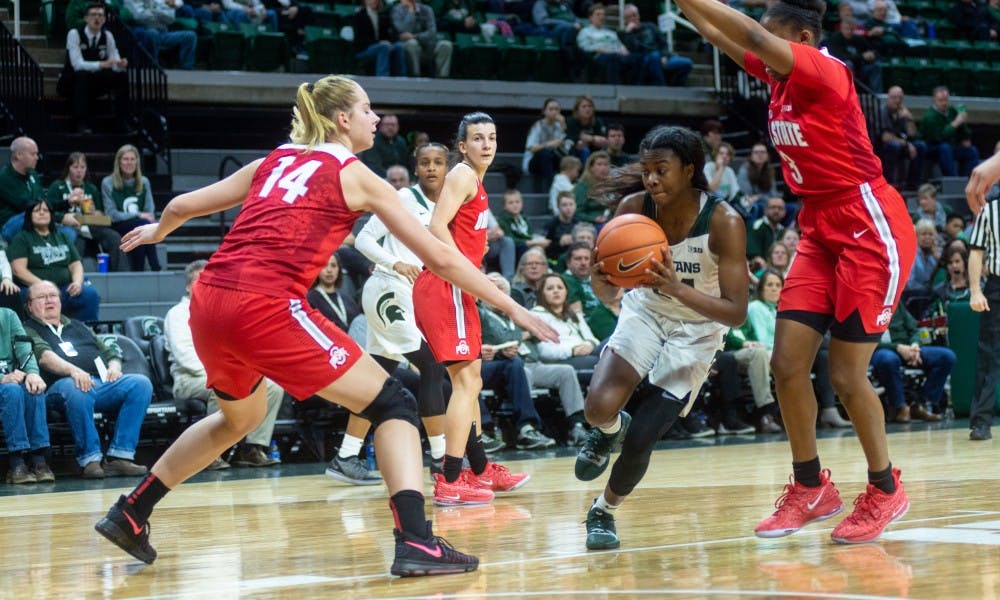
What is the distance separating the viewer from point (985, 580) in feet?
12.2

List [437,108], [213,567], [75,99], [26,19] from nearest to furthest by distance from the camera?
1. [213,567]
2. [75,99]
3. [26,19]
4. [437,108]

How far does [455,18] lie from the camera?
16125 mm

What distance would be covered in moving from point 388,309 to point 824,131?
3.43 m

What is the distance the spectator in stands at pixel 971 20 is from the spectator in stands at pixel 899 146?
5.09 m

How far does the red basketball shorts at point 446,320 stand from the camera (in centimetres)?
640

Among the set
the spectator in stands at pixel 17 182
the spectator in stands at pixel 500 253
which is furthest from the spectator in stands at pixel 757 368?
the spectator in stands at pixel 17 182

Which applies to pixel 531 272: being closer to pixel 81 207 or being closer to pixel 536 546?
pixel 81 207

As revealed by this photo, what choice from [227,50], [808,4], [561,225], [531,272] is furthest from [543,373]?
[227,50]

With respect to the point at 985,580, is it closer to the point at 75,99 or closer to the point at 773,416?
the point at 773,416

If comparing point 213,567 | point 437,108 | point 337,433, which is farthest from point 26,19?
point 213,567

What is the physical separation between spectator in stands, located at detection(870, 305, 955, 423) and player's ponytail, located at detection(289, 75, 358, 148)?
25.5 feet

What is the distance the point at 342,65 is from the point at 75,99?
321cm

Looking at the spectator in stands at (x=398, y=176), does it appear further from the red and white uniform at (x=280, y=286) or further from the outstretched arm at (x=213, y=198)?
the red and white uniform at (x=280, y=286)

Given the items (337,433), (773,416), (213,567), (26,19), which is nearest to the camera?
(213,567)
